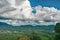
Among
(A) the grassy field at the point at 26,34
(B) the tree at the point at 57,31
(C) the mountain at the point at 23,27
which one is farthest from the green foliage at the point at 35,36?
(B) the tree at the point at 57,31

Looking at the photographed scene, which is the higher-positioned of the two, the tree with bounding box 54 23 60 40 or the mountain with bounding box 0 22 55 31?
the mountain with bounding box 0 22 55 31

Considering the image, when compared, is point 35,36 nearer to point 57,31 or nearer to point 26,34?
point 26,34

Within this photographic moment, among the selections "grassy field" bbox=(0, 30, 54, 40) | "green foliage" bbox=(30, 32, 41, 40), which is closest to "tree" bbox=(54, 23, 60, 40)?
"grassy field" bbox=(0, 30, 54, 40)

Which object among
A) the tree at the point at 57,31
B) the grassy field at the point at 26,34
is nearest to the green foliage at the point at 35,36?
the grassy field at the point at 26,34

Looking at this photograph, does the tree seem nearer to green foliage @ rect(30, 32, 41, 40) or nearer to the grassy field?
the grassy field

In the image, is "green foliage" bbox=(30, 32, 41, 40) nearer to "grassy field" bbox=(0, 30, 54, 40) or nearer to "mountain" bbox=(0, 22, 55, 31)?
"grassy field" bbox=(0, 30, 54, 40)

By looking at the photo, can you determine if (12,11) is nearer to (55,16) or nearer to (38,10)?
(38,10)

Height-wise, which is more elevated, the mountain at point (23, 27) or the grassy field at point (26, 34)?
the mountain at point (23, 27)

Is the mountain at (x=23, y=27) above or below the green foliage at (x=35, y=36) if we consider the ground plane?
above

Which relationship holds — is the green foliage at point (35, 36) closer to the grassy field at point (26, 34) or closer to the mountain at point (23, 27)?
the grassy field at point (26, 34)

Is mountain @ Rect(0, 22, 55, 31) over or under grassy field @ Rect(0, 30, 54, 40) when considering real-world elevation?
over

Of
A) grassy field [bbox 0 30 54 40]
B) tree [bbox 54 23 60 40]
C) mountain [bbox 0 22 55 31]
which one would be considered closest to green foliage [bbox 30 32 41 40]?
grassy field [bbox 0 30 54 40]

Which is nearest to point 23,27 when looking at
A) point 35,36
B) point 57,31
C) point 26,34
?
point 26,34
